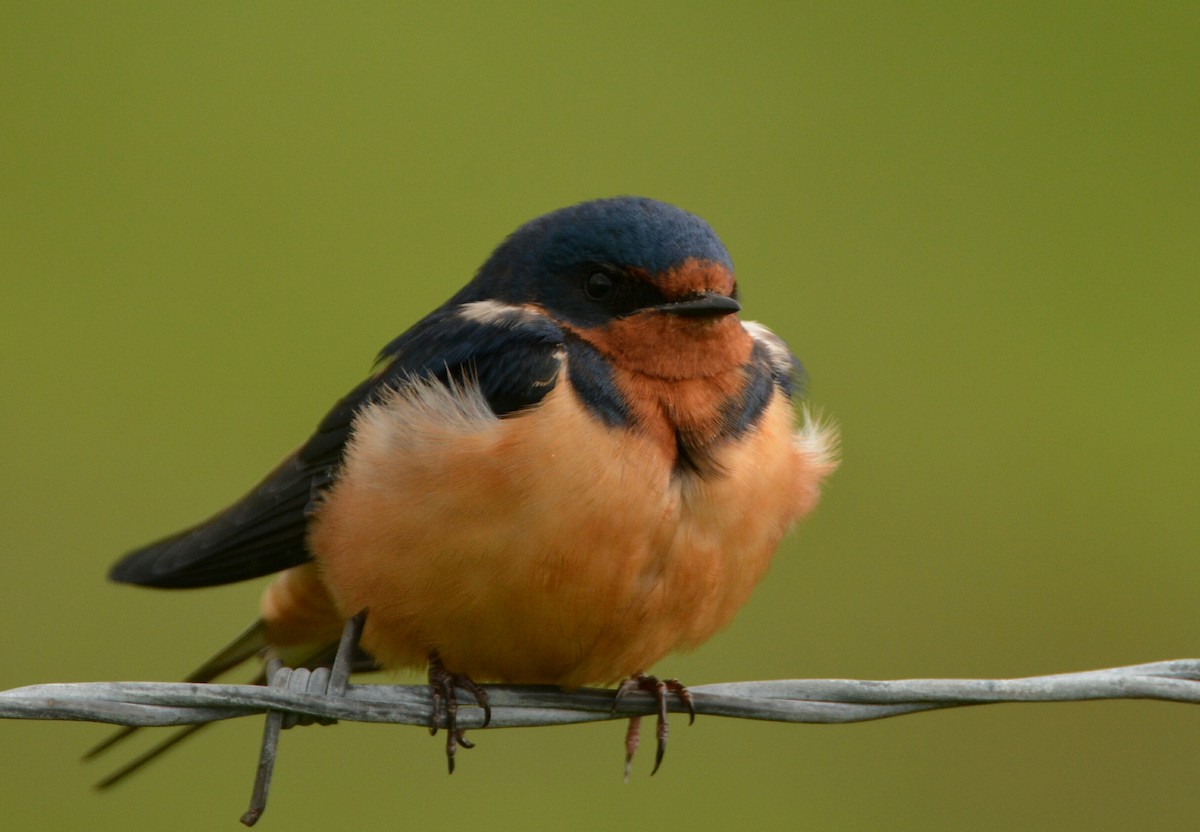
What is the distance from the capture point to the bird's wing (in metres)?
2.89

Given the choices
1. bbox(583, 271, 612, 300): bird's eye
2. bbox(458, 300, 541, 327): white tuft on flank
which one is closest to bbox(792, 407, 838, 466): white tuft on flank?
bbox(583, 271, 612, 300): bird's eye

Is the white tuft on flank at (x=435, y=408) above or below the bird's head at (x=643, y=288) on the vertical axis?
below

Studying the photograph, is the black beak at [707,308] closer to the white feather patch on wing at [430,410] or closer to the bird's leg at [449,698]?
the white feather patch on wing at [430,410]

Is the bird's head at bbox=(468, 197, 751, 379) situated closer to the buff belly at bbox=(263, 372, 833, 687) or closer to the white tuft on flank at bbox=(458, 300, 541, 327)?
the white tuft on flank at bbox=(458, 300, 541, 327)

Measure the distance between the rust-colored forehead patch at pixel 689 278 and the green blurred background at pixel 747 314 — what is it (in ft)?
7.22

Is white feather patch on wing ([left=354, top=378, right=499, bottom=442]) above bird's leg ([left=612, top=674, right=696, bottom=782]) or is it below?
above

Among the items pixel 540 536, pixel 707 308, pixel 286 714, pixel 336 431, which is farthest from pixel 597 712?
pixel 336 431

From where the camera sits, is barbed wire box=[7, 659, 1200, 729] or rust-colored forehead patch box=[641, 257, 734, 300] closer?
barbed wire box=[7, 659, 1200, 729]

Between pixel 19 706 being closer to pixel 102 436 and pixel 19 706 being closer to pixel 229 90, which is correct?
pixel 102 436

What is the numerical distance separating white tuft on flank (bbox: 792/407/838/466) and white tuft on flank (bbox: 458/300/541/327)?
1.86 ft

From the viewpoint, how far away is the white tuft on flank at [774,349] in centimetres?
320

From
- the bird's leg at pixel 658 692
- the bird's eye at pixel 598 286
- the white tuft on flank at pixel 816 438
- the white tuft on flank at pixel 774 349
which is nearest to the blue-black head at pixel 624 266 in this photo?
the bird's eye at pixel 598 286

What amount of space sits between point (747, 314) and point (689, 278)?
9.54 feet

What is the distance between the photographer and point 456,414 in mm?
2844
